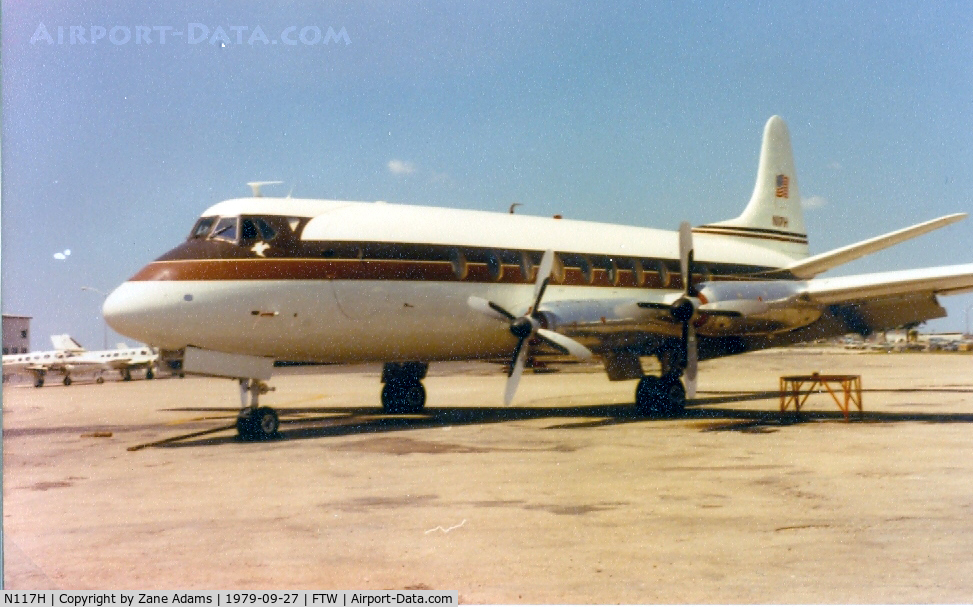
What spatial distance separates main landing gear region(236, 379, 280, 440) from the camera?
14.4 metres

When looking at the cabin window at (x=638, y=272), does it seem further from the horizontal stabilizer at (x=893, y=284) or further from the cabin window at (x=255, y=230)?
the cabin window at (x=255, y=230)

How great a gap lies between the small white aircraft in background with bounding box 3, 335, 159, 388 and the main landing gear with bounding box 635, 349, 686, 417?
33.0 metres

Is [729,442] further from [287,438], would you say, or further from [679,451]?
[287,438]

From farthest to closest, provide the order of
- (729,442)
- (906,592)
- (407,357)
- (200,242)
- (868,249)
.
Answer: (868,249)
(407,357)
(200,242)
(729,442)
(906,592)

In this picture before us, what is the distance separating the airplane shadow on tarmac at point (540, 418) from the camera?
1567 centimetres

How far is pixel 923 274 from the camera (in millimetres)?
16078

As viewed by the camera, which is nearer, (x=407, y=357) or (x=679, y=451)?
(x=679, y=451)

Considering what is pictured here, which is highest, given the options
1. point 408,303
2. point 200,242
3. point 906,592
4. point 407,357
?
point 200,242

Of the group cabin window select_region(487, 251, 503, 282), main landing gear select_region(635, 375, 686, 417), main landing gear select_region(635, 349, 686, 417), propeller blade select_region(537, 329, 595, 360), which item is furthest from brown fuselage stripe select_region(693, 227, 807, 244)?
propeller blade select_region(537, 329, 595, 360)

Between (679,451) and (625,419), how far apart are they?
5.04 m

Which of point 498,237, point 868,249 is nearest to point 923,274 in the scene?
point 868,249

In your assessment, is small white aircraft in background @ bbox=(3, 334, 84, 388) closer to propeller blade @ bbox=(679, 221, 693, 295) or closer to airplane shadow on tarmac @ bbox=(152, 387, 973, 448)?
airplane shadow on tarmac @ bbox=(152, 387, 973, 448)
